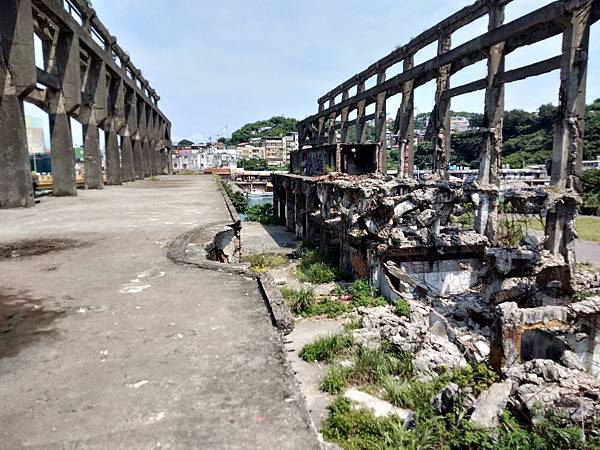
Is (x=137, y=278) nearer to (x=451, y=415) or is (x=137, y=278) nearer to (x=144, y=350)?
(x=144, y=350)

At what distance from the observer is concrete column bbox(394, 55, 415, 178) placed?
59.3 feet

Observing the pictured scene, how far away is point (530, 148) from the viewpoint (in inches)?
2250

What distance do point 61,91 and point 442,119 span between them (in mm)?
13716

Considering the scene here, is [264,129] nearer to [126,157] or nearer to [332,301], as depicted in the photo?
[126,157]

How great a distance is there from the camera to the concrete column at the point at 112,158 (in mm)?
19906

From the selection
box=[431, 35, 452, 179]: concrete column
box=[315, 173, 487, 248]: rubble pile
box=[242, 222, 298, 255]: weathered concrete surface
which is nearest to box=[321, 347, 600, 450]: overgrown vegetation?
box=[315, 173, 487, 248]: rubble pile

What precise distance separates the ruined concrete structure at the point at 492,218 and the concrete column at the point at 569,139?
0.02 meters

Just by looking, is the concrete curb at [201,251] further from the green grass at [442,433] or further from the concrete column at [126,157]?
the concrete column at [126,157]

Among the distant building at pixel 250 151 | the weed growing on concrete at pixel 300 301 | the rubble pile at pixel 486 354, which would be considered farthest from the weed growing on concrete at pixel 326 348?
the distant building at pixel 250 151

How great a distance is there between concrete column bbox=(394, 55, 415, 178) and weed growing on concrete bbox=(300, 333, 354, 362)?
1253cm

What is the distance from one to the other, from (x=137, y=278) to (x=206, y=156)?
9049 cm

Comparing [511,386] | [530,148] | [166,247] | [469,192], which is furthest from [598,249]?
[530,148]

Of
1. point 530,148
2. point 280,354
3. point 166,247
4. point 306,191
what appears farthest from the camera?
point 530,148

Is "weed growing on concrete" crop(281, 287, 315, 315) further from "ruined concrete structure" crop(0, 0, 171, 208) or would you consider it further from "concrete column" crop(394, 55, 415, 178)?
"concrete column" crop(394, 55, 415, 178)
